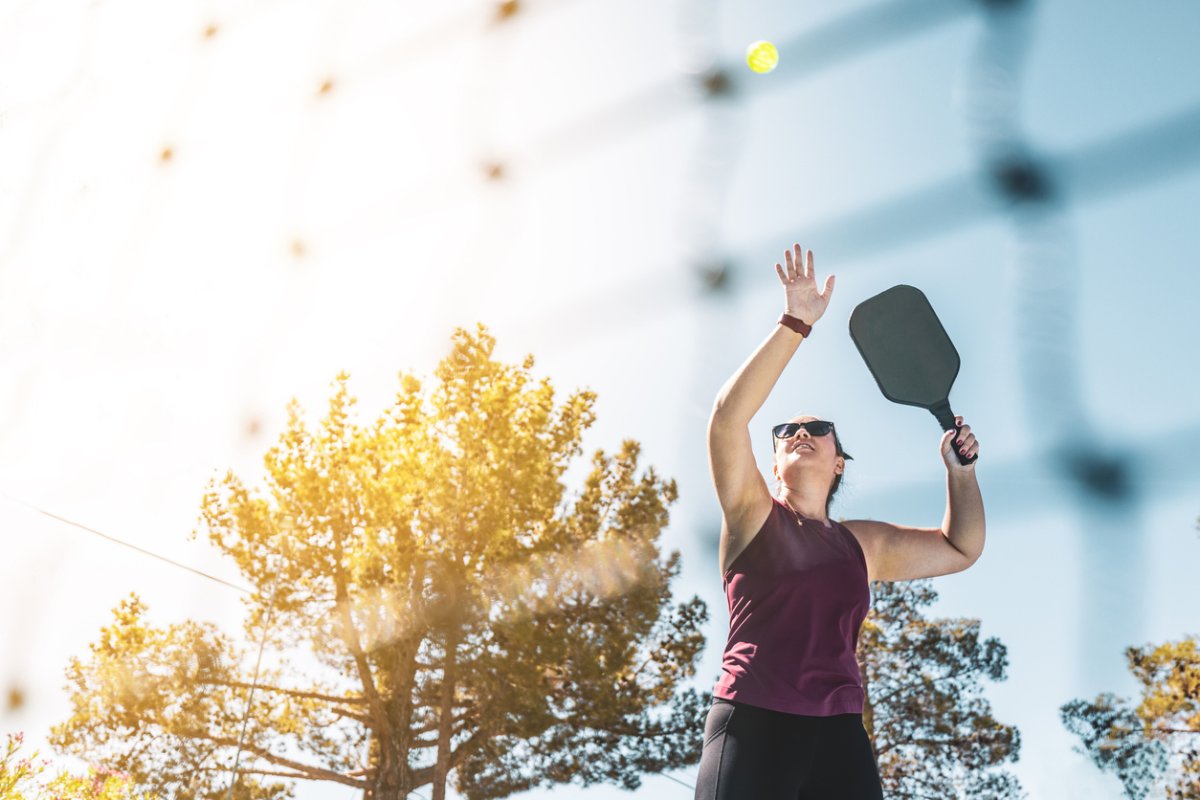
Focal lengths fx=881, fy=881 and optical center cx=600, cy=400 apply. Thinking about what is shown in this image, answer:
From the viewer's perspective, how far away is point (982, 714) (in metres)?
12.5

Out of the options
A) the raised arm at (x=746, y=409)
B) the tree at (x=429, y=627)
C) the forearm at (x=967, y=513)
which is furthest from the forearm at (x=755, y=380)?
the tree at (x=429, y=627)

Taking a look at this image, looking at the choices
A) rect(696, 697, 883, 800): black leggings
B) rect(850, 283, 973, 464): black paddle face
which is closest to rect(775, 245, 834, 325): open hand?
rect(850, 283, 973, 464): black paddle face

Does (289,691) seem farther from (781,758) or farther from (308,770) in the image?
(781,758)

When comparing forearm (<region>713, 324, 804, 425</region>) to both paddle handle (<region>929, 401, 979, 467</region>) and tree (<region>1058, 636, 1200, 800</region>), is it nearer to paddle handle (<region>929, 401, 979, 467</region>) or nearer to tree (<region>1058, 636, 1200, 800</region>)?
paddle handle (<region>929, 401, 979, 467</region>)

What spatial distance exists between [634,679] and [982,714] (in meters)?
5.20

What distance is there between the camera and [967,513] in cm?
160

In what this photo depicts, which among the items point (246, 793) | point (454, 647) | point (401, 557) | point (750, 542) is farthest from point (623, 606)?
point (750, 542)

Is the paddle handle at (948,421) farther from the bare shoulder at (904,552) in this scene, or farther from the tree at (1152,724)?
the tree at (1152,724)

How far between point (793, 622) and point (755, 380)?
1.24ft

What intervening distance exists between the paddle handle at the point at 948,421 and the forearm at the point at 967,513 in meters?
0.02

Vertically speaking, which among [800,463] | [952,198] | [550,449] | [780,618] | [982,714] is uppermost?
[550,449]

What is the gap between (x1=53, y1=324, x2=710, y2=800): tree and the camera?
10680 mm

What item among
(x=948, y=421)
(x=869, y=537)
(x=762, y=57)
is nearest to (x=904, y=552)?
(x=869, y=537)

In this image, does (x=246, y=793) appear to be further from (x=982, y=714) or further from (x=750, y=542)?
(x=750, y=542)
